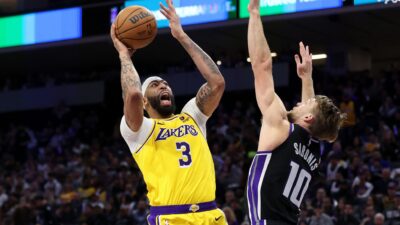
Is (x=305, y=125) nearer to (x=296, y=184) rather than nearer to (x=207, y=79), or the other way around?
(x=296, y=184)

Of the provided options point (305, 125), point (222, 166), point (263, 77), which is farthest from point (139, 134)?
point (222, 166)

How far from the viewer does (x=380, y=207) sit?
42.8ft

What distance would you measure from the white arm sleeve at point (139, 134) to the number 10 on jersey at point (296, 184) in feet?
4.51

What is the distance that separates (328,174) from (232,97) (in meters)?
6.14

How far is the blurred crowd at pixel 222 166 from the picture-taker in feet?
45.3

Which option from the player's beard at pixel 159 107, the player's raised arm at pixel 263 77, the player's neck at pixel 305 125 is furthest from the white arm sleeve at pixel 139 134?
the player's neck at pixel 305 125

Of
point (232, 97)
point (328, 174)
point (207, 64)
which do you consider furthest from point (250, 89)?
point (207, 64)

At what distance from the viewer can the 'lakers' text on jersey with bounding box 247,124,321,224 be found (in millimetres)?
5090

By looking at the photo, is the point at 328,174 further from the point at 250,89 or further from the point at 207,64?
the point at 207,64

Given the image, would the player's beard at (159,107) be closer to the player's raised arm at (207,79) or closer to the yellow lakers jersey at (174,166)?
the yellow lakers jersey at (174,166)

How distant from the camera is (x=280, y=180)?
5.11 m

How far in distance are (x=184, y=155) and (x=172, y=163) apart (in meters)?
0.11

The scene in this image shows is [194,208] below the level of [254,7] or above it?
below

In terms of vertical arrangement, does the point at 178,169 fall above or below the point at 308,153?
below
